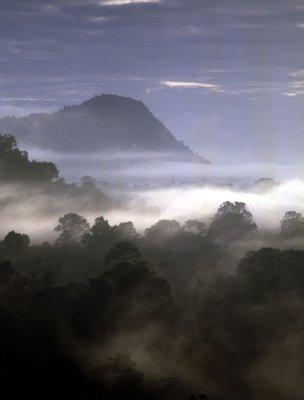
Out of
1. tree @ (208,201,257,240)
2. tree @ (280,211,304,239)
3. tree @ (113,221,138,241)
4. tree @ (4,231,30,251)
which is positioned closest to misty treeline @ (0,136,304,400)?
tree @ (4,231,30,251)

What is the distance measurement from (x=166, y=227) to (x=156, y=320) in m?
63.8

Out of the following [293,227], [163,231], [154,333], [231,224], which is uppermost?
Answer: [293,227]

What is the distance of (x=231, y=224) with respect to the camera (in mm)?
158125

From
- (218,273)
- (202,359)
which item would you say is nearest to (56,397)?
(202,359)

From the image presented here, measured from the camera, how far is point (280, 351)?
87.3m

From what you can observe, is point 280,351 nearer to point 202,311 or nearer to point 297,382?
point 297,382

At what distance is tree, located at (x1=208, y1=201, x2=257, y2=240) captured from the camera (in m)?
151

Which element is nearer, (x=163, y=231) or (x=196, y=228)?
(x=163, y=231)

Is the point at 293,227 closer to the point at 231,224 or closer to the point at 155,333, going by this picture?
the point at 231,224

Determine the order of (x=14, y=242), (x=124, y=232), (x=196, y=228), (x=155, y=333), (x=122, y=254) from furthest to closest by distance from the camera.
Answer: (x=196, y=228) < (x=124, y=232) < (x=14, y=242) < (x=122, y=254) < (x=155, y=333)

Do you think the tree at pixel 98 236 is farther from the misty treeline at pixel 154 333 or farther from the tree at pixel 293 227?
the tree at pixel 293 227

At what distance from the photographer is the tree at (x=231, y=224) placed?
15062 cm

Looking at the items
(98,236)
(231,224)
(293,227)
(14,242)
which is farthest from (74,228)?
(293,227)

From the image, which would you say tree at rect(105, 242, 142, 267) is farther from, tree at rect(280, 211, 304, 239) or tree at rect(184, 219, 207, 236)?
tree at rect(280, 211, 304, 239)
